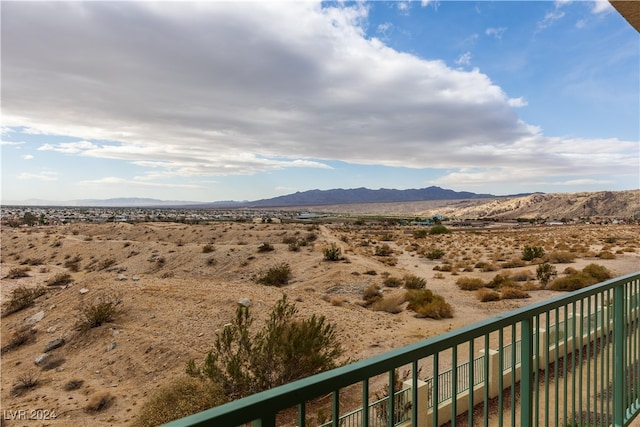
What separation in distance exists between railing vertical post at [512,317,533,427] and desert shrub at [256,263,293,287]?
2260 cm

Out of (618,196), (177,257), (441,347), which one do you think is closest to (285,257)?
(177,257)

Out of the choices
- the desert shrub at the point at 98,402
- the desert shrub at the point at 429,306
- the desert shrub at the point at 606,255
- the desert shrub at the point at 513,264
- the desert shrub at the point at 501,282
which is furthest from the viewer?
the desert shrub at the point at 606,255

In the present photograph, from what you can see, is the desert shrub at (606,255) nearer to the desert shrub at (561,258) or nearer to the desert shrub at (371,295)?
the desert shrub at (561,258)

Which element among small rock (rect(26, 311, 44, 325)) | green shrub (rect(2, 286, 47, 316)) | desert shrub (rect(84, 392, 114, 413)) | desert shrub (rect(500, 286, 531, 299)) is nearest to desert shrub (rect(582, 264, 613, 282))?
desert shrub (rect(500, 286, 531, 299))

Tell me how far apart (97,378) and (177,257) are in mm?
21017

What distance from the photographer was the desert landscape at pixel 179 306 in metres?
11.6

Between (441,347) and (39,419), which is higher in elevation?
(441,347)

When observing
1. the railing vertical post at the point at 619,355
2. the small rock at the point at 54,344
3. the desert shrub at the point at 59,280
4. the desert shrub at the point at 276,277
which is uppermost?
the railing vertical post at the point at 619,355

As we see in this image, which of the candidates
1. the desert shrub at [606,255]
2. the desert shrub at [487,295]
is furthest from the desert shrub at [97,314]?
the desert shrub at [606,255]

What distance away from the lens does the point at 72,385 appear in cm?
1155

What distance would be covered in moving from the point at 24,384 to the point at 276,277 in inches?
583

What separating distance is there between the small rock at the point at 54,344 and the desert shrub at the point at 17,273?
19596 millimetres

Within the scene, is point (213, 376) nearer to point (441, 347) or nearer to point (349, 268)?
point (441, 347)

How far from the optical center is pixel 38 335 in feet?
52.4
